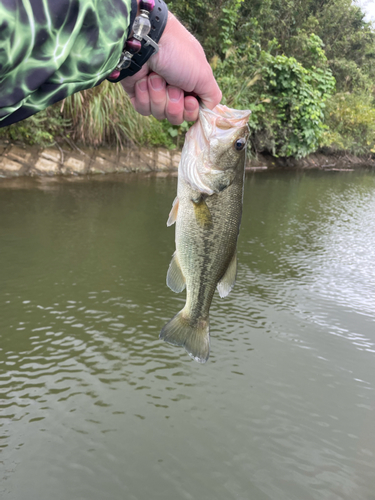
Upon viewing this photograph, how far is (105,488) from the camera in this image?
1.82 metres

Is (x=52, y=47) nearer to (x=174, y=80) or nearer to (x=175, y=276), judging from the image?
(x=174, y=80)

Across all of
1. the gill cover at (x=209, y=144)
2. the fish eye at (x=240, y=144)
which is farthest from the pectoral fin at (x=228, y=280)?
the fish eye at (x=240, y=144)

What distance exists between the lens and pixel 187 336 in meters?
1.80

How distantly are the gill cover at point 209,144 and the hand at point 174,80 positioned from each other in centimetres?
8

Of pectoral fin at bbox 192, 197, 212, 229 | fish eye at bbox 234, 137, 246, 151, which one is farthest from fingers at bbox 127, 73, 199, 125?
pectoral fin at bbox 192, 197, 212, 229

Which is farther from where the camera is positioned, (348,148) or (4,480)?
(348,148)

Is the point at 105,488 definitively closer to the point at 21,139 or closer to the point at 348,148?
the point at 21,139

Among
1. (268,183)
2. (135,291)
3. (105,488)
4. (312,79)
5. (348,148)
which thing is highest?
(312,79)

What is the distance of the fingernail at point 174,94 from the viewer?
141cm

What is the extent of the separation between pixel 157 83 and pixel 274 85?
11.1 meters

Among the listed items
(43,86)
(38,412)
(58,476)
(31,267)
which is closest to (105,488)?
(58,476)

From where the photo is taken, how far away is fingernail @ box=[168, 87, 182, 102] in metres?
1.41

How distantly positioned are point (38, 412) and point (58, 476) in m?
0.42

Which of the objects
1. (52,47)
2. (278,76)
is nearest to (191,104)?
(52,47)
